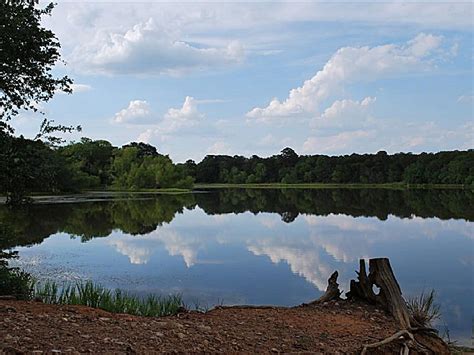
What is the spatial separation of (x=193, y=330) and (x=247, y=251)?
14897 mm

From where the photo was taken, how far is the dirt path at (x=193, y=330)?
5.36 metres

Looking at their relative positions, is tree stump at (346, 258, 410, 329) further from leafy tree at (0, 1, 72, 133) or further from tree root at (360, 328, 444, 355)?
leafy tree at (0, 1, 72, 133)

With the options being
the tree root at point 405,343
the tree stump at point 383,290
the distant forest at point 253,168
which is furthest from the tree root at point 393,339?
the distant forest at point 253,168

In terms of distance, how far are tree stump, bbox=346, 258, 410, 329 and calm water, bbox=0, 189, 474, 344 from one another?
231cm

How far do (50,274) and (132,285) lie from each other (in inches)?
110

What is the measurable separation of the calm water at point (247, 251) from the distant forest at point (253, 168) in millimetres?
27667

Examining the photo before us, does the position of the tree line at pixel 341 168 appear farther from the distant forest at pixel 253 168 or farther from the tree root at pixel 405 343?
the tree root at pixel 405 343

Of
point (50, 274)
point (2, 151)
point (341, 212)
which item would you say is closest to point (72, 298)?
point (2, 151)

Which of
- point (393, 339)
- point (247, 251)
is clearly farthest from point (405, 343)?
point (247, 251)

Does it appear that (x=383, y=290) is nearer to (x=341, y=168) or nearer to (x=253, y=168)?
(x=341, y=168)

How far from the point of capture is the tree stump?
26.4ft

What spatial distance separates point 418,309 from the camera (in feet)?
27.3

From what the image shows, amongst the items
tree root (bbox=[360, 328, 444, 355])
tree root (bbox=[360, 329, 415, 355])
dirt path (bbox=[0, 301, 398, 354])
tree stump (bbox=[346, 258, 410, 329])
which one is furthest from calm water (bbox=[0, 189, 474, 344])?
dirt path (bbox=[0, 301, 398, 354])

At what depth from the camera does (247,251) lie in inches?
833
